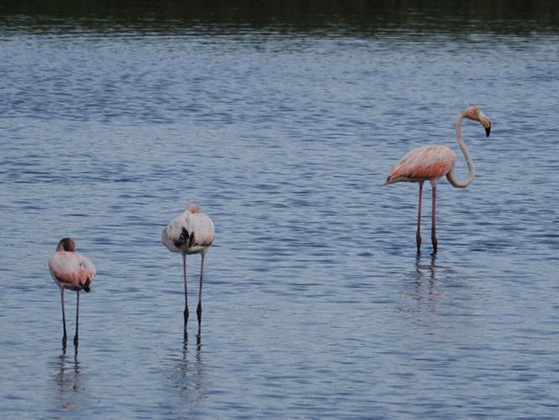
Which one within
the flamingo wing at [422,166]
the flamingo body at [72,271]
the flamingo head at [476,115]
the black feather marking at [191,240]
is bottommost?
the flamingo body at [72,271]

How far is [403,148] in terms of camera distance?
29.6 metres

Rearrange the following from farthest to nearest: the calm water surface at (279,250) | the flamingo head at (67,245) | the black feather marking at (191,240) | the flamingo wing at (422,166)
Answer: the flamingo wing at (422,166) → the black feather marking at (191,240) → the flamingo head at (67,245) → the calm water surface at (279,250)

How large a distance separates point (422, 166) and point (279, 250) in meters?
2.19

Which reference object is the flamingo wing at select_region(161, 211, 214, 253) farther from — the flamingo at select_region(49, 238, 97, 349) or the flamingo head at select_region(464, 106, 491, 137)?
the flamingo head at select_region(464, 106, 491, 137)

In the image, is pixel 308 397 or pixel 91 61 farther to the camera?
pixel 91 61

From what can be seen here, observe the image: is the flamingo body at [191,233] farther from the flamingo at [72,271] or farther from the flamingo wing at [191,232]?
the flamingo at [72,271]

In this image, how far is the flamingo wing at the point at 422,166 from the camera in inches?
755

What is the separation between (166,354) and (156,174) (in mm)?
11769

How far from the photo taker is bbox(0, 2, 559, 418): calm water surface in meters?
12.8

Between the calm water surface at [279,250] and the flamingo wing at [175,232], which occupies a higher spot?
the flamingo wing at [175,232]

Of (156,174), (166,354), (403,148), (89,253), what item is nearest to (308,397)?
(166,354)

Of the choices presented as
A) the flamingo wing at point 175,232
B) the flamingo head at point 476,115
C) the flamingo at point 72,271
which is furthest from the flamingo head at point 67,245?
the flamingo head at point 476,115

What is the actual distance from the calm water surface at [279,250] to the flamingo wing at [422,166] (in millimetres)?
929

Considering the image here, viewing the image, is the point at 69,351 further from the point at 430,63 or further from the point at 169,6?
the point at 169,6
